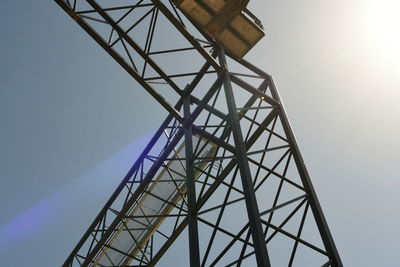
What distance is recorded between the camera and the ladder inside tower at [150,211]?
13008mm

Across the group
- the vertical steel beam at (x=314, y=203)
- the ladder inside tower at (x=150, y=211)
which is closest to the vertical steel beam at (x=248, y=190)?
the vertical steel beam at (x=314, y=203)

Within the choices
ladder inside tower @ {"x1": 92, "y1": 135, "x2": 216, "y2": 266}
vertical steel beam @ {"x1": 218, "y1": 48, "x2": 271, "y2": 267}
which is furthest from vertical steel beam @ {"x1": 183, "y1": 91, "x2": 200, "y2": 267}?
ladder inside tower @ {"x1": 92, "y1": 135, "x2": 216, "y2": 266}

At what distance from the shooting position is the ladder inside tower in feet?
42.7

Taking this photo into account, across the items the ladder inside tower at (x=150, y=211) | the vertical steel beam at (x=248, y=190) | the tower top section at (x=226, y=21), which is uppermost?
the tower top section at (x=226, y=21)

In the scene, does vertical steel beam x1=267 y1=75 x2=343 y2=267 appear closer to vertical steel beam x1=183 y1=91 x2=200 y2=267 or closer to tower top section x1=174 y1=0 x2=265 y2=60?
tower top section x1=174 y1=0 x2=265 y2=60

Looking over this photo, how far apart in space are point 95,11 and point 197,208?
5.93 meters

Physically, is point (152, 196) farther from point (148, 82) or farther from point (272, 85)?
point (272, 85)

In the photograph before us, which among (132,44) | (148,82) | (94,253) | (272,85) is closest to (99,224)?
(94,253)

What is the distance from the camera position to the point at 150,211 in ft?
45.6

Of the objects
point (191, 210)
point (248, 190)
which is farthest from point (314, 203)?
point (191, 210)

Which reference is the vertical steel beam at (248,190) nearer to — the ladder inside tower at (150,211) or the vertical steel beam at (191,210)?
the vertical steel beam at (191,210)

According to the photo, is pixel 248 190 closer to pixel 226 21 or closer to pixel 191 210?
pixel 191 210

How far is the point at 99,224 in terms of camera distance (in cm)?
1418

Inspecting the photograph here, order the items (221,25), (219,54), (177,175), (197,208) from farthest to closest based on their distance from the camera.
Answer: (177,175)
(219,54)
(221,25)
(197,208)
